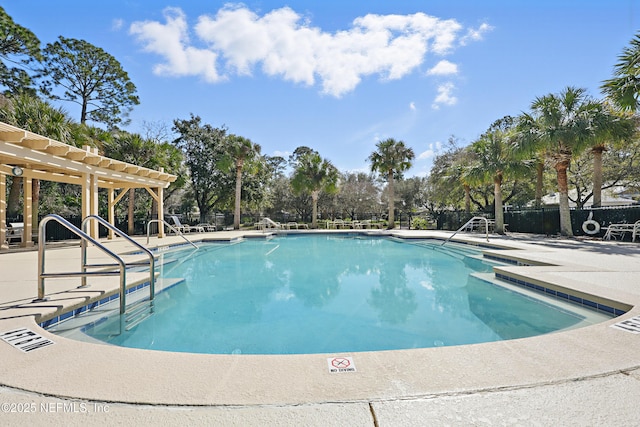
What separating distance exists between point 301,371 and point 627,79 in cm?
1248

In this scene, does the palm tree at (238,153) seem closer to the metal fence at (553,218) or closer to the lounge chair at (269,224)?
the lounge chair at (269,224)

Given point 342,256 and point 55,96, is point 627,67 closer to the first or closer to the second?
point 342,256

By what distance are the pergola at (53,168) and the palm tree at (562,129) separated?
625 inches

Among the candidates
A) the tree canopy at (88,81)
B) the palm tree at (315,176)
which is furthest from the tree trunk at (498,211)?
the tree canopy at (88,81)

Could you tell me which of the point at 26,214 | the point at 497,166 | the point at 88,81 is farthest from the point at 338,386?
the point at 88,81

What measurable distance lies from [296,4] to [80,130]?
429 inches

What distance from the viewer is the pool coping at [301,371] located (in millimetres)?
1741

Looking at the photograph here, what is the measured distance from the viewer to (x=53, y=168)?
1014 cm

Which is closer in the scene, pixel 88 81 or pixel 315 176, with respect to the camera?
pixel 315 176

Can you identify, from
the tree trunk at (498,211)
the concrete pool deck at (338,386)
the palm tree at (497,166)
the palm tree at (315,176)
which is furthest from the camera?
the palm tree at (315,176)

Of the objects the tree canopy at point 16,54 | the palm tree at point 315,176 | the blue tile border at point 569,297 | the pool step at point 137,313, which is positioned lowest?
the pool step at point 137,313

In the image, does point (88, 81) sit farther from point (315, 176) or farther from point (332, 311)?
point (332, 311)

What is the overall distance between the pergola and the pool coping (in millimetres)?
8266

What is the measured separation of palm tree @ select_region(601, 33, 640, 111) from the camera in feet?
28.8
